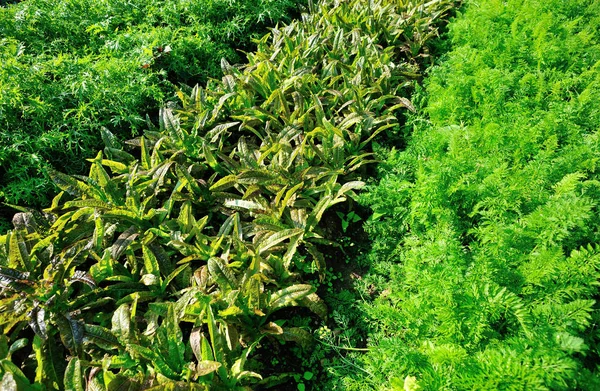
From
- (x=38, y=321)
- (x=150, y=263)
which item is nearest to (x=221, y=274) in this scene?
(x=150, y=263)

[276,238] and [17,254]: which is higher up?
[17,254]

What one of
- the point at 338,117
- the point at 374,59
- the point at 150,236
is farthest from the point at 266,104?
the point at 150,236

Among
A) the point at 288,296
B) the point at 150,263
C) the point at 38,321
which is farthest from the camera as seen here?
the point at 150,263

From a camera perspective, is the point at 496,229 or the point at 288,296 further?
the point at 288,296

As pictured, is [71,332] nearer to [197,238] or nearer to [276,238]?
[197,238]

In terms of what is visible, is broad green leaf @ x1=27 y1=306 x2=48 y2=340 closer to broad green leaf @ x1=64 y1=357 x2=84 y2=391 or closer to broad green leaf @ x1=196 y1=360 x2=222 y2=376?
broad green leaf @ x1=64 y1=357 x2=84 y2=391

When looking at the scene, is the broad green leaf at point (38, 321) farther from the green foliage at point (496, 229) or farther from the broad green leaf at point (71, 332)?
the green foliage at point (496, 229)

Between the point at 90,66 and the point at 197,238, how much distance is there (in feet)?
6.24

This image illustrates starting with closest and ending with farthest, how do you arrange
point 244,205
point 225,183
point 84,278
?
point 84,278 < point 244,205 < point 225,183

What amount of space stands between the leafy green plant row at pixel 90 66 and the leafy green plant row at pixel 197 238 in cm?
27

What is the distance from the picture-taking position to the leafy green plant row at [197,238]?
186cm

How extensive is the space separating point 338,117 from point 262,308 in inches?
71.3

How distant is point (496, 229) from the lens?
6.27 ft

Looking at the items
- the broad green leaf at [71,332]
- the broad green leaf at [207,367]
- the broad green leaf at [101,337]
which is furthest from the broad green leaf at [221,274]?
the broad green leaf at [71,332]
